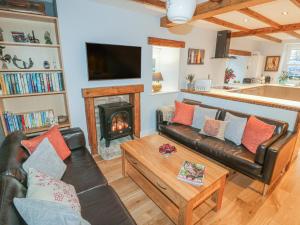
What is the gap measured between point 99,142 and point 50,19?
2074mm

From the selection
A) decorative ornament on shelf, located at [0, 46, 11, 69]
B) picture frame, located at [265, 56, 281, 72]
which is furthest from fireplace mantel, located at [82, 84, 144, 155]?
picture frame, located at [265, 56, 281, 72]

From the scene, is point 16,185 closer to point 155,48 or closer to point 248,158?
point 248,158

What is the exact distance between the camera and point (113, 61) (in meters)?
2.92

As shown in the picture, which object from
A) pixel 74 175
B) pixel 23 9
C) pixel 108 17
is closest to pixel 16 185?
pixel 74 175

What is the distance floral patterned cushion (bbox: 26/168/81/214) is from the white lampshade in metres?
1.55

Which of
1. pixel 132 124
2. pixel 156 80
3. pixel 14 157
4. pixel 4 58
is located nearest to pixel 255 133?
pixel 132 124

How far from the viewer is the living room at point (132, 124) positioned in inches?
59.0

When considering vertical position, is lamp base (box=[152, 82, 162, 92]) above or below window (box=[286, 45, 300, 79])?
below

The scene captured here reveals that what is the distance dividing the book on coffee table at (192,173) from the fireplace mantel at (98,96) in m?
1.78

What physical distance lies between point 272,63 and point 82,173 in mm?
7467

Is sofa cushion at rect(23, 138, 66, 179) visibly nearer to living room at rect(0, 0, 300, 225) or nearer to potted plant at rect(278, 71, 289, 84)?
living room at rect(0, 0, 300, 225)

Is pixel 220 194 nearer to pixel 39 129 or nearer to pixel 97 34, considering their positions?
pixel 39 129

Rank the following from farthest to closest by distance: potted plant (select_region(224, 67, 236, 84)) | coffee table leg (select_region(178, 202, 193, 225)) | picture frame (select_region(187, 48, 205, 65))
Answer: potted plant (select_region(224, 67, 236, 84)) < picture frame (select_region(187, 48, 205, 65)) < coffee table leg (select_region(178, 202, 193, 225))

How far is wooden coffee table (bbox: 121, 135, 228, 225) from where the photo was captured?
151 centimetres
